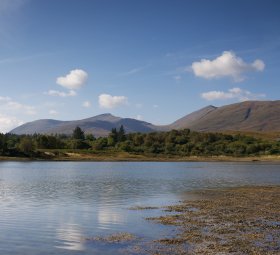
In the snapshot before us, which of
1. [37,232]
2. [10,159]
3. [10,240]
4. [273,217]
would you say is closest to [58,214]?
[37,232]

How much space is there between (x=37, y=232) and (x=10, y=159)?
519 ft

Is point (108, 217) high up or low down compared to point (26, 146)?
down

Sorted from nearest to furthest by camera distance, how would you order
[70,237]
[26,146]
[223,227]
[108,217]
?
[70,237]
[223,227]
[108,217]
[26,146]

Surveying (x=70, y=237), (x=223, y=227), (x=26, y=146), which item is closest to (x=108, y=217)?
(x=70, y=237)

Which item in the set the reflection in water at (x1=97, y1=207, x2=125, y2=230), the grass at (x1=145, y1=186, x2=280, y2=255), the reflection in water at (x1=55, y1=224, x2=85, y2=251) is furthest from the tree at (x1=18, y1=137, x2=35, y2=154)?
the reflection in water at (x1=55, y1=224, x2=85, y2=251)

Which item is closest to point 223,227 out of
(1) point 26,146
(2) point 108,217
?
(2) point 108,217

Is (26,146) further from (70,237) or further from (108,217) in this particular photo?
(70,237)

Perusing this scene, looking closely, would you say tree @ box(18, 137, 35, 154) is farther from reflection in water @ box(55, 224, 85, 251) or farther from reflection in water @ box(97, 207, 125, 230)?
reflection in water @ box(55, 224, 85, 251)

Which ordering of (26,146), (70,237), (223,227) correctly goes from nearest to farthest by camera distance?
(70,237), (223,227), (26,146)

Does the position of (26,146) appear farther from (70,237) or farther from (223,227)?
(70,237)

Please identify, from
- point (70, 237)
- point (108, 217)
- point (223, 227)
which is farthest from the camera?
point (108, 217)

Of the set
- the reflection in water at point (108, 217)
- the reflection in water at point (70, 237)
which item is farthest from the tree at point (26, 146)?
the reflection in water at point (70, 237)

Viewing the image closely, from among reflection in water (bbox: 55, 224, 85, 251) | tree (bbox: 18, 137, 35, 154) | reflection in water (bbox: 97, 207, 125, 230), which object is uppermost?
tree (bbox: 18, 137, 35, 154)

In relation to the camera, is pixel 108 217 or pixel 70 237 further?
pixel 108 217
